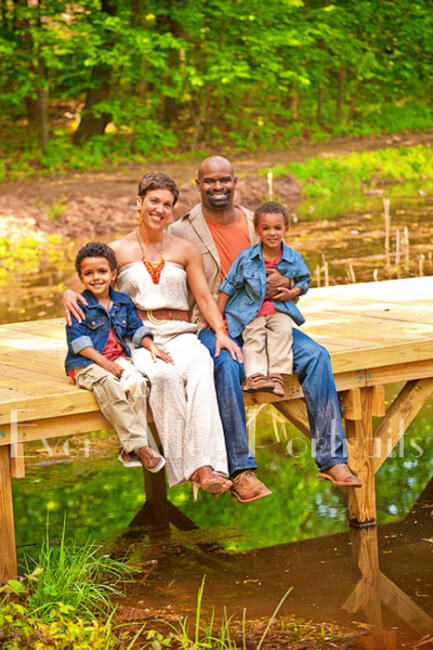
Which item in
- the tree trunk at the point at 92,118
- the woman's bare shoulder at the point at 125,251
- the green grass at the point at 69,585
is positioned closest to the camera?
the green grass at the point at 69,585

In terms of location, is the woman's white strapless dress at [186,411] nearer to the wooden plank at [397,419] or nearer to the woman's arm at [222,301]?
the woman's arm at [222,301]

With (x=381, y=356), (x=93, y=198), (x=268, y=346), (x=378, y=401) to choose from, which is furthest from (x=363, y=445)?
(x=93, y=198)

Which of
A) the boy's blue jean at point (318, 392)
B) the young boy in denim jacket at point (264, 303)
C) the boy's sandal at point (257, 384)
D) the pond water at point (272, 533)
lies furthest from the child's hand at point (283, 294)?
the pond water at point (272, 533)

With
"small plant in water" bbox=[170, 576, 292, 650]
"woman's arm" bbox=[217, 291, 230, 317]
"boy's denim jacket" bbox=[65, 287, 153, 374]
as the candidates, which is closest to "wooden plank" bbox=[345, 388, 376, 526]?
"woman's arm" bbox=[217, 291, 230, 317]

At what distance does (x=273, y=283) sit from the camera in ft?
18.2

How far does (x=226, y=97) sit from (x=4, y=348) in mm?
19604

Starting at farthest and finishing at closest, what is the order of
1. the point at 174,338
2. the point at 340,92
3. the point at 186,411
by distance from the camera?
the point at 340,92 → the point at 174,338 → the point at 186,411

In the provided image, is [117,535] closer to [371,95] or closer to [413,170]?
[413,170]

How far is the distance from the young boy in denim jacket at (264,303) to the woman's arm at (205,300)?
48 mm

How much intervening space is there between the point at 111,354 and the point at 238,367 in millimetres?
571

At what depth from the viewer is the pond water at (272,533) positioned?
5.23 meters

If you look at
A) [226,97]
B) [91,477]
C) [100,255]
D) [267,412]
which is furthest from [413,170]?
[100,255]

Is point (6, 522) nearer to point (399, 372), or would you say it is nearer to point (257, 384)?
point (257, 384)

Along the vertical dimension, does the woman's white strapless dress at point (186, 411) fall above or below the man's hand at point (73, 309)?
below
